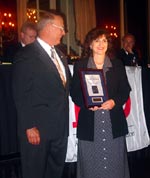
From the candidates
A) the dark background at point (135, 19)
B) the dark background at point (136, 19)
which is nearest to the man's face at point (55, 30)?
the dark background at point (135, 19)

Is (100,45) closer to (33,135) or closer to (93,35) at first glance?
(93,35)

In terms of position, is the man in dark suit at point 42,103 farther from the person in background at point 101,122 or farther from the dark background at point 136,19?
the dark background at point 136,19

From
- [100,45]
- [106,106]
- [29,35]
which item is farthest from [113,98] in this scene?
[29,35]

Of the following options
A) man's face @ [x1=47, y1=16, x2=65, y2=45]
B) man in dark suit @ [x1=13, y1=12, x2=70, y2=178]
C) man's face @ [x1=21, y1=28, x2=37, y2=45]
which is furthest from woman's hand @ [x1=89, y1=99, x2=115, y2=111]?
man's face @ [x1=21, y1=28, x2=37, y2=45]

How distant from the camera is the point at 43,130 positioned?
2539 mm

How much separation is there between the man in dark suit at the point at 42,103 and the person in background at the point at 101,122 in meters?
0.18

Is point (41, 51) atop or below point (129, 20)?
below

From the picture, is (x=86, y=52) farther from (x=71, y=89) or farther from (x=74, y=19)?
(x=74, y=19)

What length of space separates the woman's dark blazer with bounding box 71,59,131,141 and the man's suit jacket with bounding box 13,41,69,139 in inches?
9.0

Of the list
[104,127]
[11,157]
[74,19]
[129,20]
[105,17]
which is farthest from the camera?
[129,20]

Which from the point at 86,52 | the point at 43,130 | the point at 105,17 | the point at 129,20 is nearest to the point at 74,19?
the point at 105,17

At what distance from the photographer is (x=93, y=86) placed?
109 inches

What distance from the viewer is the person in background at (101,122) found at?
2.79 m

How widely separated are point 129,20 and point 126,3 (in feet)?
1.57
